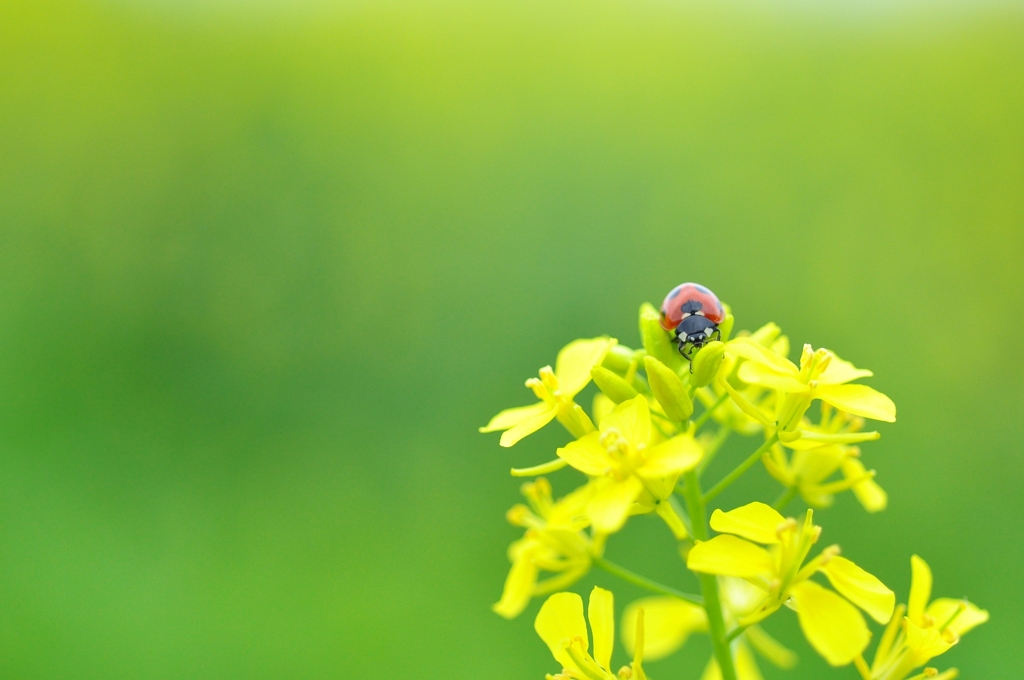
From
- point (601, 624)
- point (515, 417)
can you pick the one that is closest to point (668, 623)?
point (601, 624)

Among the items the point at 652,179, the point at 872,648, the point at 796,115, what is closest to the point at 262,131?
the point at 652,179

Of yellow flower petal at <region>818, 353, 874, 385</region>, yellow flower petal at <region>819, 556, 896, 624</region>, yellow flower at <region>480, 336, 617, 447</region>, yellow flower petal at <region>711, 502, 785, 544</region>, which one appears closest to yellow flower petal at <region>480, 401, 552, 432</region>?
yellow flower at <region>480, 336, 617, 447</region>

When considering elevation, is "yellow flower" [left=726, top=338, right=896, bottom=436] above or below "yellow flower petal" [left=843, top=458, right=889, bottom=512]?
above

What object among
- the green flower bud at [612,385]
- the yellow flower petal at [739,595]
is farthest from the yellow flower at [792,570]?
the yellow flower petal at [739,595]

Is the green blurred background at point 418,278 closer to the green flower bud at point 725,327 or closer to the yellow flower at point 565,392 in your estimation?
the yellow flower at point 565,392

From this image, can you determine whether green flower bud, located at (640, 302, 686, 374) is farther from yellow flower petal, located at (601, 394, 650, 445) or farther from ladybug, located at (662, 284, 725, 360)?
yellow flower petal, located at (601, 394, 650, 445)

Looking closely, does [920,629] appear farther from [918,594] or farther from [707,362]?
[707,362]

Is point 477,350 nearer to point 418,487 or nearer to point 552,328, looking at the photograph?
point 552,328
